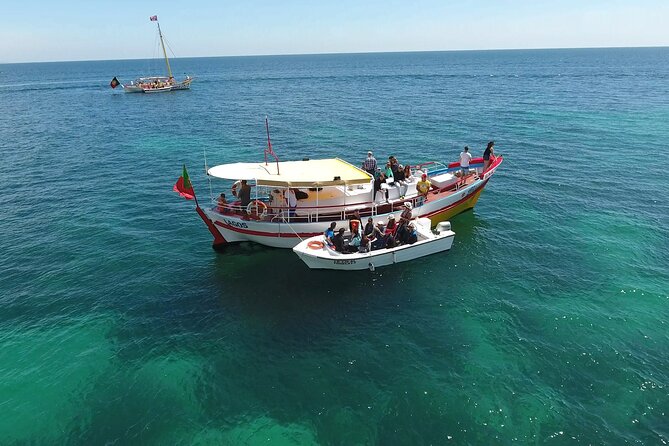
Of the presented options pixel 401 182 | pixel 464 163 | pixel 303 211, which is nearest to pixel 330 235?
pixel 303 211

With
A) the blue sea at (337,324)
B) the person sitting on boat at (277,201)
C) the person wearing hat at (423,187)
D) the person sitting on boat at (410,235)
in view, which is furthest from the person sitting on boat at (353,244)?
the person wearing hat at (423,187)

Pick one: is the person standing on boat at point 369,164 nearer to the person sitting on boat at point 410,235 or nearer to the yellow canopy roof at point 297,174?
the yellow canopy roof at point 297,174

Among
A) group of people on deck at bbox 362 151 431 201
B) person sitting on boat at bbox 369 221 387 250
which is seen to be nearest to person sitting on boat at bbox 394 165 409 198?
group of people on deck at bbox 362 151 431 201

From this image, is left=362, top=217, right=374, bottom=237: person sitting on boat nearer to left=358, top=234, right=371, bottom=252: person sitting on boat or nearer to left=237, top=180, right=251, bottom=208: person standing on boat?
left=358, top=234, right=371, bottom=252: person sitting on boat

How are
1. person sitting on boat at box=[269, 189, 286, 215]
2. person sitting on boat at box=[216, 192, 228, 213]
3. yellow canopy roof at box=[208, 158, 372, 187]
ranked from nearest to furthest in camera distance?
yellow canopy roof at box=[208, 158, 372, 187], person sitting on boat at box=[269, 189, 286, 215], person sitting on boat at box=[216, 192, 228, 213]

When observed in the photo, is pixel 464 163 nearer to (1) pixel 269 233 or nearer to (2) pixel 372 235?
(2) pixel 372 235

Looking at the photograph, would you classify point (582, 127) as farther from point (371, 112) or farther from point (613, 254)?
point (613, 254)
